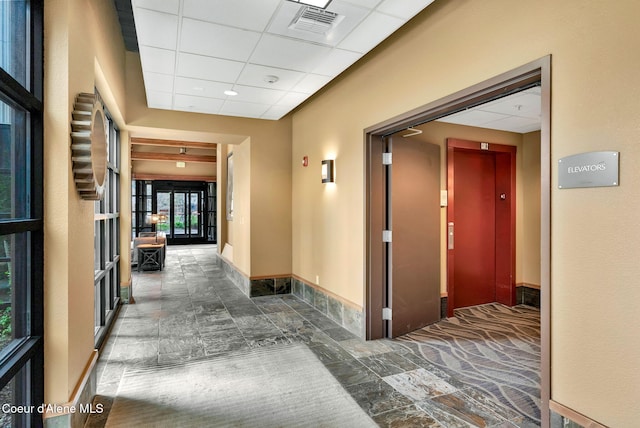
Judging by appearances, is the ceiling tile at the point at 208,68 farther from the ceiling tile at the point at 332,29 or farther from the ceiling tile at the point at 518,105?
the ceiling tile at the point at 518,105

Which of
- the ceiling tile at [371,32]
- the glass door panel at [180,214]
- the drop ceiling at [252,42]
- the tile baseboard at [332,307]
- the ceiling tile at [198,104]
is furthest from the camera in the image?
the glass door panel at [180,214]

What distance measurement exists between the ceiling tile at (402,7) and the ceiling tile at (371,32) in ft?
0.20

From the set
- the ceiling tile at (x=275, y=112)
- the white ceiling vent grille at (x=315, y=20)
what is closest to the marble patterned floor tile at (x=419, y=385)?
the white ceiling vent grille at (x=315, y=20)

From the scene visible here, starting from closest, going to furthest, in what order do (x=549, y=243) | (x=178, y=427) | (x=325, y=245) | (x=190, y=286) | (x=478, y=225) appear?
1. (x=549, y=243)
2. (x=178, y=427)
3. (x=325, y=245)
4. (x=478, y=225)
5. (x=190, y=286)

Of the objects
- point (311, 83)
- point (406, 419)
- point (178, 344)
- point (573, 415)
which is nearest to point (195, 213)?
point (178, 344)

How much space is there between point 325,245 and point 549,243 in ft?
9.65

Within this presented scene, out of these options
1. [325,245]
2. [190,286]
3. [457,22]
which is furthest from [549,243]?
[190,286]

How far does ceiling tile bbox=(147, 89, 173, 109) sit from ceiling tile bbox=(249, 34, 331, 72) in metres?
1.58

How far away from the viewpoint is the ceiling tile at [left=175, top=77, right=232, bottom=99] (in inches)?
150

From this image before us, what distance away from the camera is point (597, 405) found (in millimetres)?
1687

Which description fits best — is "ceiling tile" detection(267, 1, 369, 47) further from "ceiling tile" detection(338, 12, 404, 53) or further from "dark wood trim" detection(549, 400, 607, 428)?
"dark wood trim" detection(549, 400, 607, 428)

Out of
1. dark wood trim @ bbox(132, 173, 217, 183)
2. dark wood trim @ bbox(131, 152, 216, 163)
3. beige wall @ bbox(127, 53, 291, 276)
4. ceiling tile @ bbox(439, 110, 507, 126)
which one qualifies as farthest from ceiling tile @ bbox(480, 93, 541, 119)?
dark wood trim @ bbox(132, 173, 217, 183)

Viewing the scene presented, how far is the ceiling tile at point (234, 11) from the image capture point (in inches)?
94.3

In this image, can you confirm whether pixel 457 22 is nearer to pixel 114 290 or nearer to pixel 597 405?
pixel 597 405
